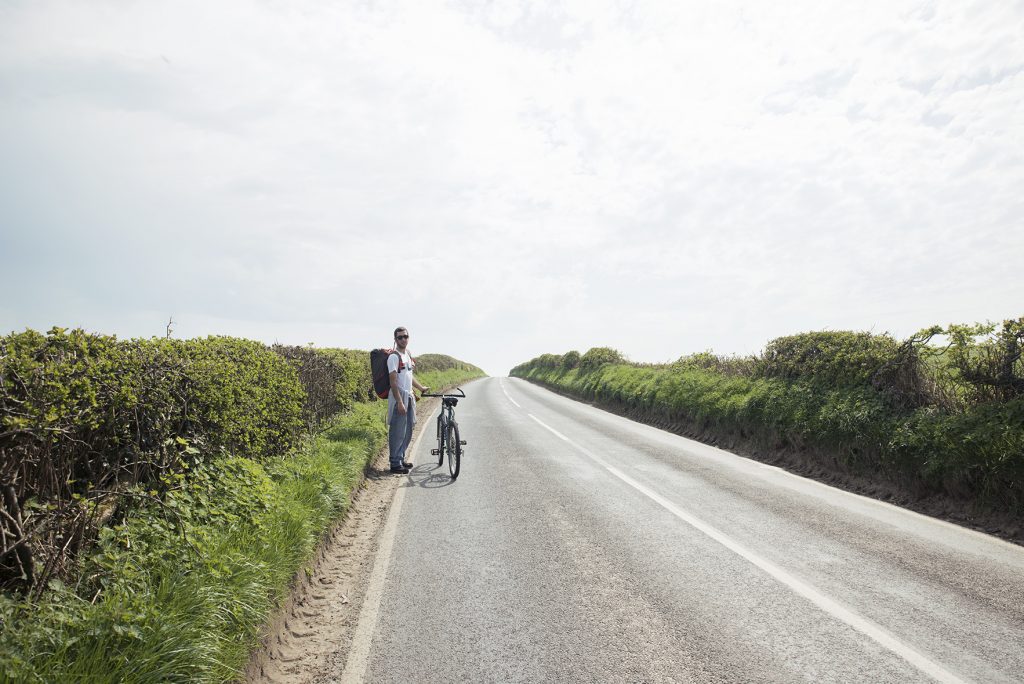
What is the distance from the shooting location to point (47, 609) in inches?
127

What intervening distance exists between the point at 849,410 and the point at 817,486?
183cm

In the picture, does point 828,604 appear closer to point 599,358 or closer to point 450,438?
point 450,438

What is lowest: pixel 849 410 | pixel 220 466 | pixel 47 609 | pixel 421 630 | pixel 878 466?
pixel 421 630

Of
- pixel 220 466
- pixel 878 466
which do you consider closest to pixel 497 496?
pixel 220 466

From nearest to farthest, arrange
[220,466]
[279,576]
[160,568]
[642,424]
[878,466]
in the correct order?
[160,568] → [279,576] → [220,466] → [878,466] → [642,424]

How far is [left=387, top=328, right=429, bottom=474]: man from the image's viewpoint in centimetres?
950

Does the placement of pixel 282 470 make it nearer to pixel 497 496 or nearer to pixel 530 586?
pixel 497 496

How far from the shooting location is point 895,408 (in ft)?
30.6

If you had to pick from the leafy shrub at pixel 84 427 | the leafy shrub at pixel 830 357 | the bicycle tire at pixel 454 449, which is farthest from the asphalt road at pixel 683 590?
the leafy shrub at pixel 830 357

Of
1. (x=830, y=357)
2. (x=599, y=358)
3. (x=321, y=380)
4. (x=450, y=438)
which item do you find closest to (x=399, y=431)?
(x=450, y=438)

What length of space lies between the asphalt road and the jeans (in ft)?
4.43

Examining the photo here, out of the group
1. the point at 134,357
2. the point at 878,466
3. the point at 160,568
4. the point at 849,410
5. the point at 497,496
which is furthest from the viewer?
the point at 849,410

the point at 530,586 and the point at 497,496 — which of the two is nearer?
the point at 530,586

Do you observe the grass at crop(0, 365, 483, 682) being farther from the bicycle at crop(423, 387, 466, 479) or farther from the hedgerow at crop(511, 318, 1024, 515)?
the hedgerow at crop(511, 318, 1024, 515)
